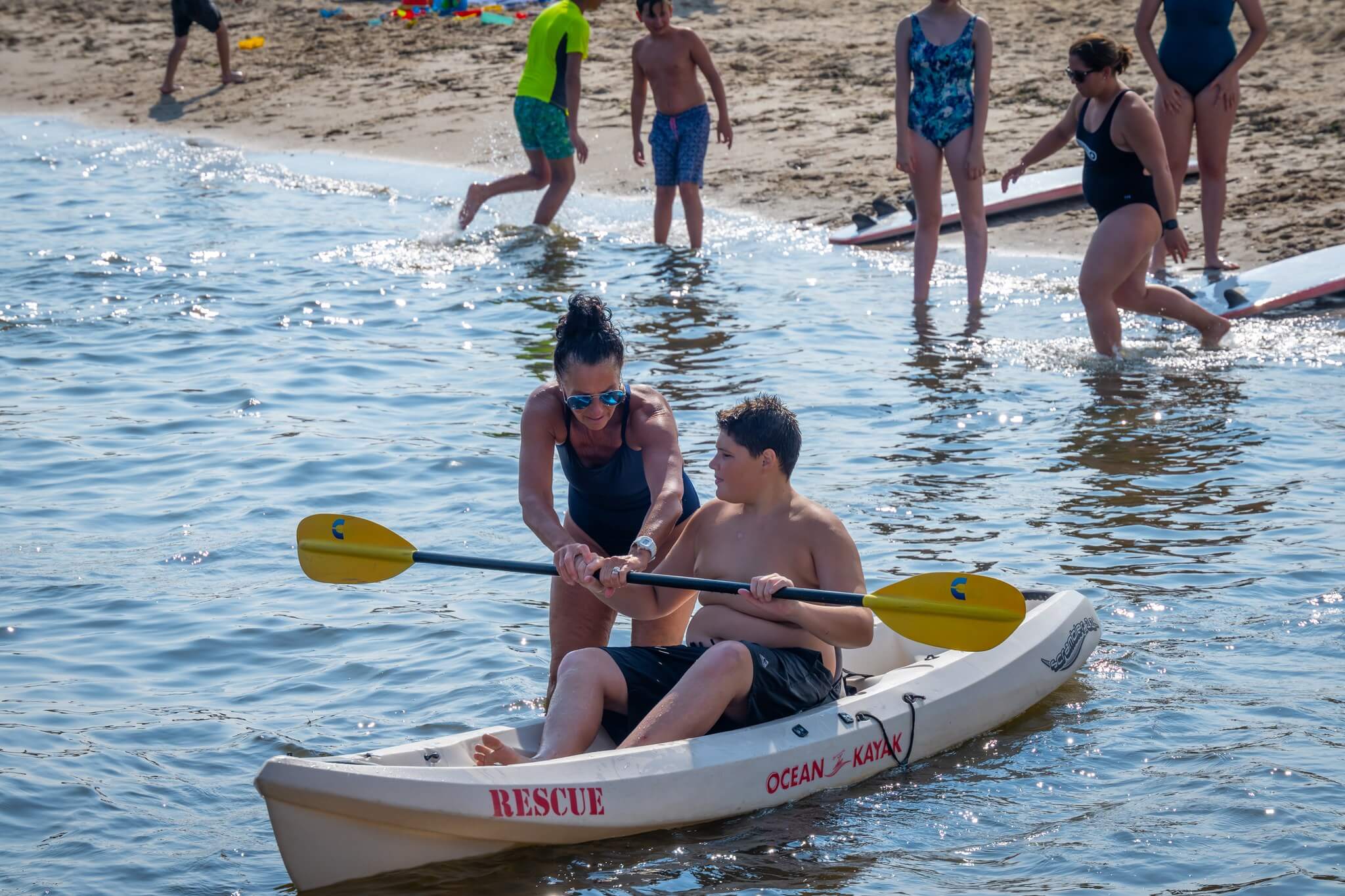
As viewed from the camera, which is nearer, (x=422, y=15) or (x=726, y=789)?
(x=726, y=789)

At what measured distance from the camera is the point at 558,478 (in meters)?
7.07

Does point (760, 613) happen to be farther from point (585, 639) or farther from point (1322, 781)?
point (1322, 781)

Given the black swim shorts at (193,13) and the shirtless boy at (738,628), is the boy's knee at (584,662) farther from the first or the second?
the black swim shorts at (193,13)

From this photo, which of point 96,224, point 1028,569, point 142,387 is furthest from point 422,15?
point 1028,569

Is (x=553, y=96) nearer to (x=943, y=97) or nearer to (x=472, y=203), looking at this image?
(x=472, y=203)

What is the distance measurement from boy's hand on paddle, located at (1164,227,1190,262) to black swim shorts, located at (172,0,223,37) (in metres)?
11.3

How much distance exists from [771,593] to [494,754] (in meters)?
0.82

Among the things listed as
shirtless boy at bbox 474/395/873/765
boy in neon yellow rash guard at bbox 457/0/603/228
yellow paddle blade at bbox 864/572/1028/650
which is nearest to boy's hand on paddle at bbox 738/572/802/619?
shirtless boy at bbox 474/395/873/765

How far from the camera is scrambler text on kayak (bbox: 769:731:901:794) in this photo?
13.2ft

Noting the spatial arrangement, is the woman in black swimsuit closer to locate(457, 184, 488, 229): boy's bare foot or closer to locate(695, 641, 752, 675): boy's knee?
locate(695, 641, 752, 675): boy's knee

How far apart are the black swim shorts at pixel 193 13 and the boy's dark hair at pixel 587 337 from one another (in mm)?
12810

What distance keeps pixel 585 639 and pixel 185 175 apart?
36.7ft

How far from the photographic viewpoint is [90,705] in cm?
484

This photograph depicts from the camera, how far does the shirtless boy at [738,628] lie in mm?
3969
